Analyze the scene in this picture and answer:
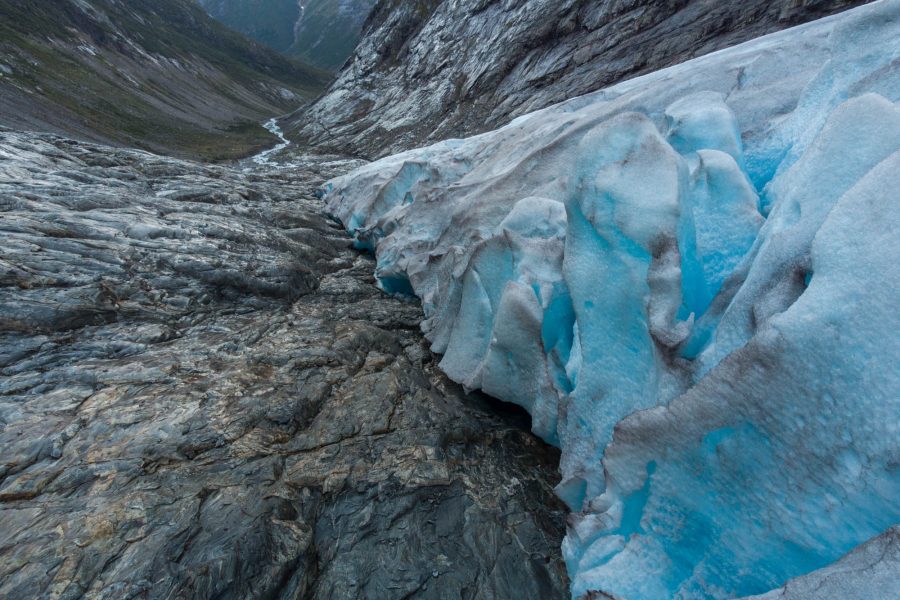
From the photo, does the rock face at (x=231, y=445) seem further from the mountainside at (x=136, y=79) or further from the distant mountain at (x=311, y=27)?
the distant mountain at (x=311, y=27)

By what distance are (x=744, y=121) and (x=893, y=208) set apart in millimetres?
3810

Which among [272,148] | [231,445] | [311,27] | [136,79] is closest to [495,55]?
[272,148]

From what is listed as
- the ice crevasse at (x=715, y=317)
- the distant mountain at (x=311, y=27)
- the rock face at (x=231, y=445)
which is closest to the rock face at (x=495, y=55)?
the ice crevasse at (x=715, y=317)

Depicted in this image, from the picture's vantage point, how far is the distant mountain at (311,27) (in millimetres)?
167375

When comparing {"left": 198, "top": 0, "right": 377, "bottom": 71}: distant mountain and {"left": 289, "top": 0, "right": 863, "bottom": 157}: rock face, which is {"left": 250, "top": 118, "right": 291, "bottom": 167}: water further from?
{"left": 198, "top": 0, "right": 377, "bottom": 71}: distant mountain

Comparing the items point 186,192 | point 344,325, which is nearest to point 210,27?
point 186,192

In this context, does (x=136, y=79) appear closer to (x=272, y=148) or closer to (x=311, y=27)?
(x=272, y=148)

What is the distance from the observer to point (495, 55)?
35.4 meters

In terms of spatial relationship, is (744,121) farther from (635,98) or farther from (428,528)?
(428,528)

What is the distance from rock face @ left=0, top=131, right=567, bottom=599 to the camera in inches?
156

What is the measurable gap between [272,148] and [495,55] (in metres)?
28.9

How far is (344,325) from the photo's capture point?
8.23 metres

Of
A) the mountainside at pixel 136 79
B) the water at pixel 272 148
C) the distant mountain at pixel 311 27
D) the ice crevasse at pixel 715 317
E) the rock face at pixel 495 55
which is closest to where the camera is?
the ice crevasse at pixel 715 317

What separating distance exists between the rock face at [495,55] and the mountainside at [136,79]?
1440 centimetres
